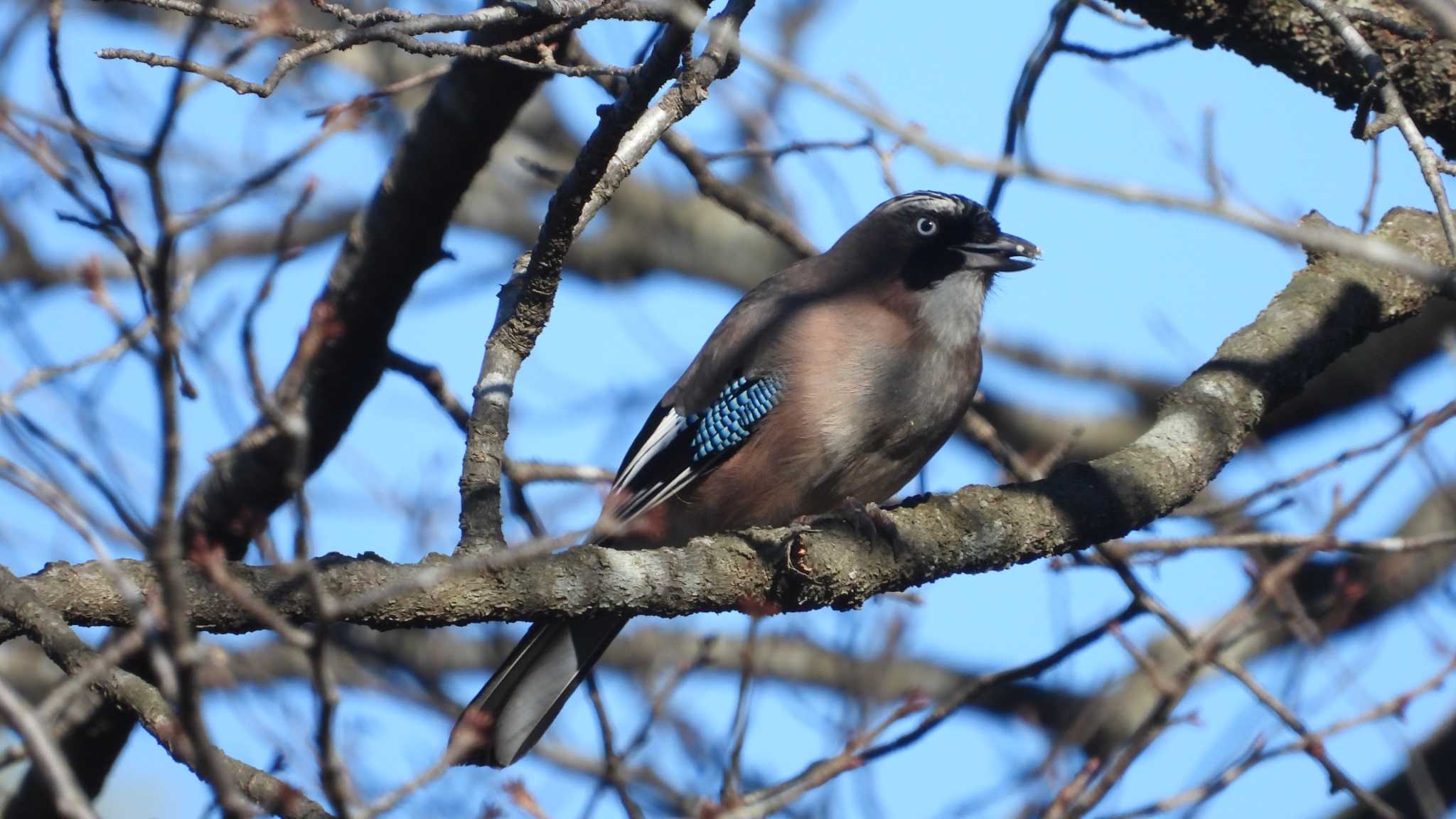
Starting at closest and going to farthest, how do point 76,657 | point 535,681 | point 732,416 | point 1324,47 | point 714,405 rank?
1. point 76,657
2. point 1324,47
3. point 535,681
4. point 732,416
5. point 714,405

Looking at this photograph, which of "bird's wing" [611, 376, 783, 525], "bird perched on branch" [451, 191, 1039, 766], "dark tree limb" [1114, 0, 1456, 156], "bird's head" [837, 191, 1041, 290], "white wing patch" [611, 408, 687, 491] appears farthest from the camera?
"bird's head" [837, 191, 1041, 290]

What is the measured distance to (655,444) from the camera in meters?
6.14

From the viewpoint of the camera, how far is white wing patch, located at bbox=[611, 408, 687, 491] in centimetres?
609

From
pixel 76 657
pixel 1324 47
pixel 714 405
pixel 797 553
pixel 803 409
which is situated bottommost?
pixel 76 657

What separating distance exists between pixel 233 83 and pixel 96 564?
121 cm

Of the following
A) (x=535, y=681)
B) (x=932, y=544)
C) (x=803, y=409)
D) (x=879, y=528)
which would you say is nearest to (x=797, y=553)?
(x=879, y=528)

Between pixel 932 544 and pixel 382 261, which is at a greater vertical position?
pixel 382 261

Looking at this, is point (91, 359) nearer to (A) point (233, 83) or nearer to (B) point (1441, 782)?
(A) point (233, 83)

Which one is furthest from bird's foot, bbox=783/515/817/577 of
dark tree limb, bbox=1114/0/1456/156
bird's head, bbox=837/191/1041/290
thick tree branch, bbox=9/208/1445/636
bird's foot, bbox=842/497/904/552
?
dark tree limb, bbox=1114/0/1456/156

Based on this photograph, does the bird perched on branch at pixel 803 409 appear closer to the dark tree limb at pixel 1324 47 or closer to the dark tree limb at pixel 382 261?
the dark tree limb at pixel 382 261

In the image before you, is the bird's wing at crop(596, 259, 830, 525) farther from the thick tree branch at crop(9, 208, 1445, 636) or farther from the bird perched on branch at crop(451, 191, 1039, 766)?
the thick tree branch at crop(9, 208, 1445, 636)

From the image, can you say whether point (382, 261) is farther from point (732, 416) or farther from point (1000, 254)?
point (1000, 254)

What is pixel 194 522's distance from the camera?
5.59 meters

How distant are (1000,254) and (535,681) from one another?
108 inches
